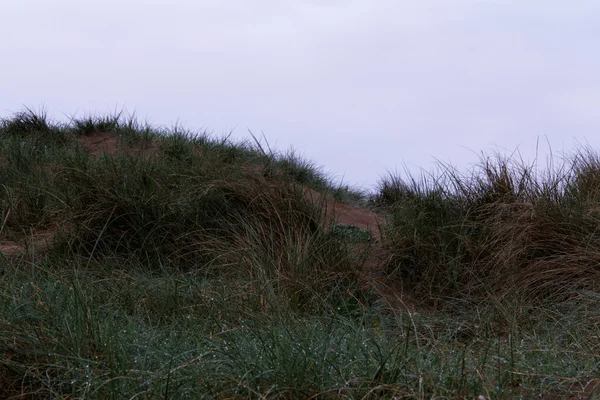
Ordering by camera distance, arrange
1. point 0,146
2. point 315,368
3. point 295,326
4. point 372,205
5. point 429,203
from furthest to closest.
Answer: point 372,205
point 0,146
point 429,203
point 295,326
point 315,368

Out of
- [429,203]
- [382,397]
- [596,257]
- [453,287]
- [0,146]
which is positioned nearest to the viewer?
[382,397]

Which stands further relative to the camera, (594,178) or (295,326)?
(594,178)

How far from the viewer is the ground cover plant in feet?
7.91

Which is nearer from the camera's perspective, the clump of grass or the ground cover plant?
the ground cover plant

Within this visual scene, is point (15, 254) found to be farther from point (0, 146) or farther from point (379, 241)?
point (0, 146)

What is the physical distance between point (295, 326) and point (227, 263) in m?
1.83

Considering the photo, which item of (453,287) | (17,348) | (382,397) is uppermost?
(453,287)

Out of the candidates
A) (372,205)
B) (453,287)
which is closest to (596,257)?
(453,287)

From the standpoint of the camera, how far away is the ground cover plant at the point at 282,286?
94.9 inches

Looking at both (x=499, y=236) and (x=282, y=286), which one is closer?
(x=282, y=286)

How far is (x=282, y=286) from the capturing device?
4.20 meters

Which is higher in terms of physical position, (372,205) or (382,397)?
(372,205)

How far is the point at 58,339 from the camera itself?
265 cm

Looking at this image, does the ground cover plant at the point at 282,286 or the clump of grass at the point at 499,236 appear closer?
the ground cover plant at the point at 282,286
